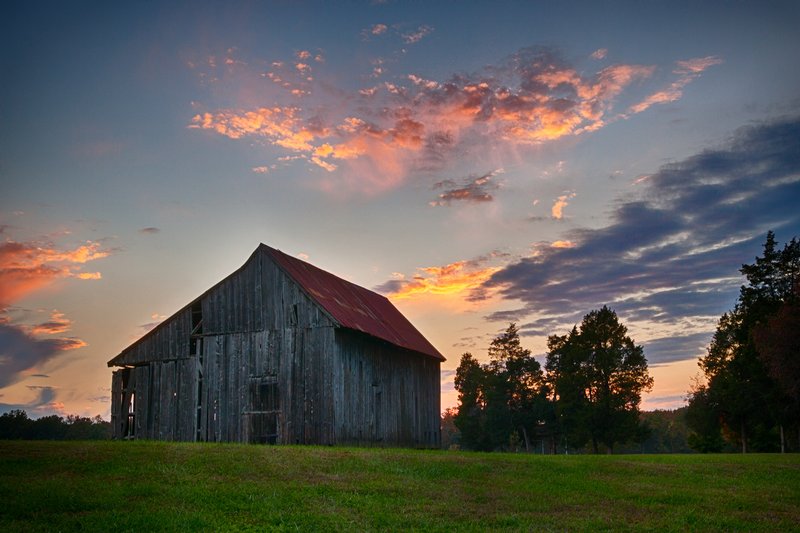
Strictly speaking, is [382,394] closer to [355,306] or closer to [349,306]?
[349,306]

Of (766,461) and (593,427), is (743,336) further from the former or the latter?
(766,461)

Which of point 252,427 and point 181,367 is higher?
point 181,367

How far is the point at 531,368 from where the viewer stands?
262 feet

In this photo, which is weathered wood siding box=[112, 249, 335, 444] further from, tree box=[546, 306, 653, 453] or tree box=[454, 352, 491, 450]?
tree box=[454, 352, 491, 450]

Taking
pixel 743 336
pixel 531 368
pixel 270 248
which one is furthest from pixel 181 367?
pixel 531 368

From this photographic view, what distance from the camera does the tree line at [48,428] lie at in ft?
192

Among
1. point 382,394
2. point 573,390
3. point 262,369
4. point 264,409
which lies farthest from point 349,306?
point 573,390

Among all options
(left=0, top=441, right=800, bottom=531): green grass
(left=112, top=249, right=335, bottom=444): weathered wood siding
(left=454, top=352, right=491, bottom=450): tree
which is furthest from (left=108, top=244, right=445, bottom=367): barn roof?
(left=454, top=352, right=491, bottom=450): tree

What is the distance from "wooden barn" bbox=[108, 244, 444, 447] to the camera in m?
35.3

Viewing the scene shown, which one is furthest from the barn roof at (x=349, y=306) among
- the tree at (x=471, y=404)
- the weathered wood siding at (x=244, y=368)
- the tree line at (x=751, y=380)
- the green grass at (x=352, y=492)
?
the tree at (x=471, y=404)

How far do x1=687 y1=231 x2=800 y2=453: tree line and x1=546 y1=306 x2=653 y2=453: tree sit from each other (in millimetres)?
5633

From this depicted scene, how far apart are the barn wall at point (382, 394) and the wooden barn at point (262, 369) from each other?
4.2 inches

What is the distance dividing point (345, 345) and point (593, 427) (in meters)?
32.9

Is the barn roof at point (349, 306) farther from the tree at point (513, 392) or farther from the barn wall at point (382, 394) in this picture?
the tree at point (513, 392)
